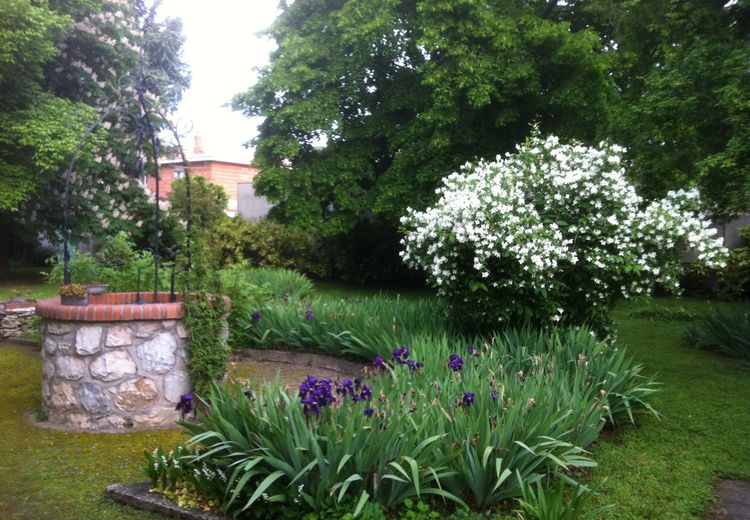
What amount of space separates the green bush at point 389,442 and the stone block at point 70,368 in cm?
138

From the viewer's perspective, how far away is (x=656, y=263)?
6254mm

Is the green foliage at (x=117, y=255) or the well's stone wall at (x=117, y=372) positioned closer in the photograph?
the well's stone wall at (x=117, y=372)

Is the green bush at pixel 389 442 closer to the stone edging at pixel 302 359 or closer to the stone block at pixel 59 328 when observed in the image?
the stone block at pixel 59 328

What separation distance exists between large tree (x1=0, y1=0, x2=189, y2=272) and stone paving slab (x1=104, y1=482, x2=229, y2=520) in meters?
9.08

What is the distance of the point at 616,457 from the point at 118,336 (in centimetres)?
371

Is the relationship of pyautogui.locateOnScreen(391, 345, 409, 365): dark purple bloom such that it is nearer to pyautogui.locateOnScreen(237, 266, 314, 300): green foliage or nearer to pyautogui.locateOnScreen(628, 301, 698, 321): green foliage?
pyautogui.locateOnScreen(237, 266, 314, 300): green foliage

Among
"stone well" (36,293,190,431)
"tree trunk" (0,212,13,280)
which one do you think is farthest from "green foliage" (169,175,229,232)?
"stone well" (36,293,190,431)

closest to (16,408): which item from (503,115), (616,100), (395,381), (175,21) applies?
(395,381)

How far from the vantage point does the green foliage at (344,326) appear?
6523 millimetres

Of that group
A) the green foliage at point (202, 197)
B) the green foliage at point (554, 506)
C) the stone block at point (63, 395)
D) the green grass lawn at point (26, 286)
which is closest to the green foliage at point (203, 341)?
the stone block at point (63, 395)

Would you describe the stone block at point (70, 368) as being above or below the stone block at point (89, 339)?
below

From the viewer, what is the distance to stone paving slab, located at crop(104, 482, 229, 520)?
3.31m

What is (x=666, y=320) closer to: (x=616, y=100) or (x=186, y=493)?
(x=616, y=100)

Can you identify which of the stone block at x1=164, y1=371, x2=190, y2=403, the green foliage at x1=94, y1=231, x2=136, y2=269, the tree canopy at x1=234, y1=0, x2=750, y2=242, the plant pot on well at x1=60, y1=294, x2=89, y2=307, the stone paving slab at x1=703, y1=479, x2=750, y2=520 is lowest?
the stone paving slab at x1=703, y1=479, x2=750, y2=520
